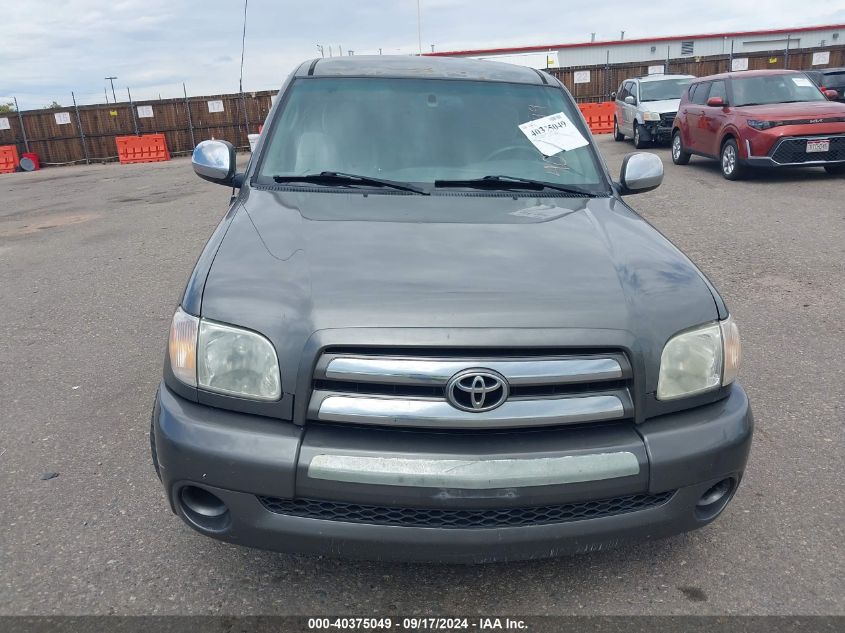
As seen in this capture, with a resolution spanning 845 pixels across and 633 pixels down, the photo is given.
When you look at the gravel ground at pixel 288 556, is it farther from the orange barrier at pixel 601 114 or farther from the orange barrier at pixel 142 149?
the orange barrier at pixel 142 149

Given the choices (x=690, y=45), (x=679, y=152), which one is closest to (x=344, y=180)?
(x=679, y=152)

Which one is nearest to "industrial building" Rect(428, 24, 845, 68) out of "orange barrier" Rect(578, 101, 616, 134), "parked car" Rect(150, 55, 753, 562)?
"orange barrier" Rect(578, 101, 616, 134)

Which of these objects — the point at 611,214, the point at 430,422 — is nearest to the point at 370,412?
the point at 430,422

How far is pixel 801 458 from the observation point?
3.20m

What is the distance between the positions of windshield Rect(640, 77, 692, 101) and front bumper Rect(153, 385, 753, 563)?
16.5 m

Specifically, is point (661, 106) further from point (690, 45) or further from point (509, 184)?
point (690, 45)

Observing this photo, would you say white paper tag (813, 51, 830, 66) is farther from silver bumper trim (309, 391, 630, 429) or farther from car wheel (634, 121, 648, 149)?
silver bumper trim (309, 391, 630, 429)

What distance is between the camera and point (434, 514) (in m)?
2.03

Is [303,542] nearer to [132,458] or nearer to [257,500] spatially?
[257,500]

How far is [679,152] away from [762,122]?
9.99 feet

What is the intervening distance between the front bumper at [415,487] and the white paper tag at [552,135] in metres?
1.74

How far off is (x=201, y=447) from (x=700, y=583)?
5.60 ft

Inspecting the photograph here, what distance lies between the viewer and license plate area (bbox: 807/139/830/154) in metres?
→ 10.4

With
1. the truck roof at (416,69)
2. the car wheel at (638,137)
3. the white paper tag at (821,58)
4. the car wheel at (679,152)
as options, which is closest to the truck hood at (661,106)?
the car wheel at (638,137)
